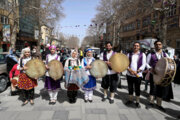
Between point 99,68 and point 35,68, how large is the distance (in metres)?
1.82

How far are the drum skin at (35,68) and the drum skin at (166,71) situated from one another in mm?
3075

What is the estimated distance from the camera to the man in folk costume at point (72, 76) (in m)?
3.39

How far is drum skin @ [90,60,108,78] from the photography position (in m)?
3.51

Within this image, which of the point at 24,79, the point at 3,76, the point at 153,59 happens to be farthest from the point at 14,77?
the point at 153,59

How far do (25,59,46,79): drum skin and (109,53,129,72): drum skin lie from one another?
6.53ft

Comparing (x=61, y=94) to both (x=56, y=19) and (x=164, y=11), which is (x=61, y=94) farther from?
(x=56, y=19)

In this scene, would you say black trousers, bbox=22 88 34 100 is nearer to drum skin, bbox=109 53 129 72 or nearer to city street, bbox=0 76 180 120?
city street, bbox=0 76 180 120

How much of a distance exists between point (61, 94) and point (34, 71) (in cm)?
156

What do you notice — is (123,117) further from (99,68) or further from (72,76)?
(72,76)

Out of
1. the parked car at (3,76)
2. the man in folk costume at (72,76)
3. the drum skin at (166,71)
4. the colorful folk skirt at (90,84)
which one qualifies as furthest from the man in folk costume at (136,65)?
the parked car at (3,76)

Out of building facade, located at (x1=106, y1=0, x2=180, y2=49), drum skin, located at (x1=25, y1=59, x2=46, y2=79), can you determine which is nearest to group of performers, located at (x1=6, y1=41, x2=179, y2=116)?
drum skin, located at (x1=25, y1=59, x2=46, y2=79)

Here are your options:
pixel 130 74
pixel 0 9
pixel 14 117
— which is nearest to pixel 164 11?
pixel 130 74

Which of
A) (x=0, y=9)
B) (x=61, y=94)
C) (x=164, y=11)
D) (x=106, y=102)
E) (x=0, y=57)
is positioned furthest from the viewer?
(x=0, y=9)

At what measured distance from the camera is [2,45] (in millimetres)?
21344
